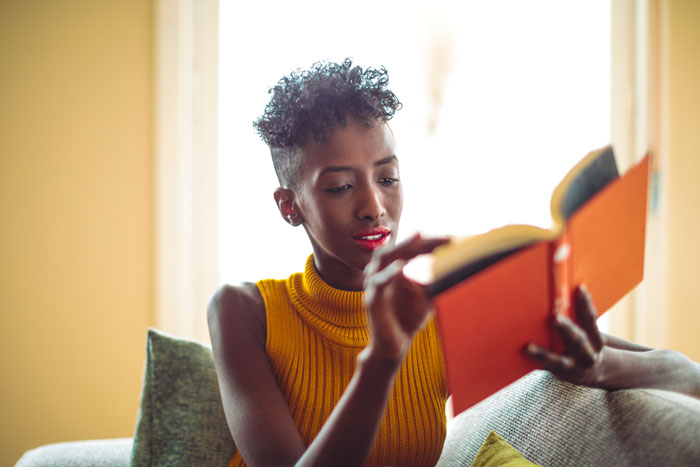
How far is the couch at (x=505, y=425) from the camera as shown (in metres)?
0.78

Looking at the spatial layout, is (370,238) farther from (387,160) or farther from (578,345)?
(578,345)

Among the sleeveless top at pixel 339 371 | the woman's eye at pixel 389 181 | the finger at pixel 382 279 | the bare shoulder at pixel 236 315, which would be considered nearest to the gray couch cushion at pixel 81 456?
the sleeveless top at pixel 339 371

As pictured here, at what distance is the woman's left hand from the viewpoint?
0.61 metres

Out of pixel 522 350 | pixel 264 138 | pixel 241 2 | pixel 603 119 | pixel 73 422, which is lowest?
pixel 73 422

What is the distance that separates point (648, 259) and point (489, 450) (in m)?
2.04

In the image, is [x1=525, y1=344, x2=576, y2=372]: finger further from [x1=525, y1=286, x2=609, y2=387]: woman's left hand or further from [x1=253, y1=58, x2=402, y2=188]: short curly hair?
[x1=253, y1=58, x2=402, y2=188]: short curly hair

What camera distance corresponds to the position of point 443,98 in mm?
2607

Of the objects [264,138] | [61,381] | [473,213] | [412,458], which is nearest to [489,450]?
[412,458]

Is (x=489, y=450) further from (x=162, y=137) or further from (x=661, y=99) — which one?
(x=661, y=99)

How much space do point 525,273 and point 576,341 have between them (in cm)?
13

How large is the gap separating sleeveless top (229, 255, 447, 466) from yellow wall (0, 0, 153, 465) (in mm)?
1381

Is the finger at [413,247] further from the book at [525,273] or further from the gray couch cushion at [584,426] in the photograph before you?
the gray couch cushion at [584,426]

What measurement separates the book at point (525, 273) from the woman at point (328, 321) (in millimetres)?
139

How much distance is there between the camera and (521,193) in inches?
103
